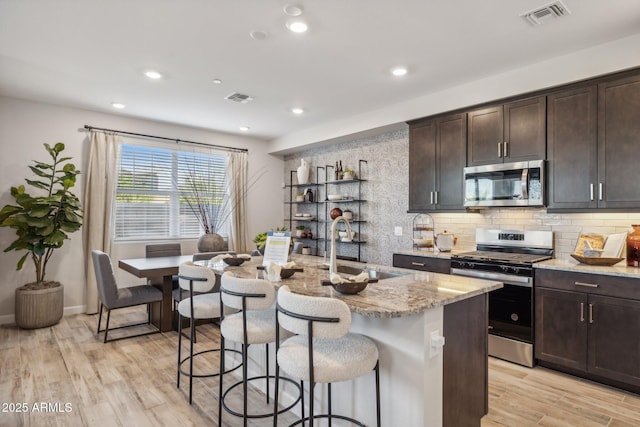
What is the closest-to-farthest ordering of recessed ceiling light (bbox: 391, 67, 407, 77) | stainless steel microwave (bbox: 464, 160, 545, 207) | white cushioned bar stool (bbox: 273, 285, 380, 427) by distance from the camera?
white cushioned bar stool (bbox: 273, 285, 380, 427) < stainless steel microwave (bbox: 464, 160, 545, 207) < recessed ceiling light (bbox: 391, 67, 407, 77)

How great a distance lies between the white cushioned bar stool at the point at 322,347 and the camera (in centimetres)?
157

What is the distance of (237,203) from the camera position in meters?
6.15

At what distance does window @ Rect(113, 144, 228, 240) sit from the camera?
17.0 ft

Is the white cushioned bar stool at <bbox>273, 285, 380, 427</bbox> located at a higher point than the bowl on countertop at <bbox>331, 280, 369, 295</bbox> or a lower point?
lower

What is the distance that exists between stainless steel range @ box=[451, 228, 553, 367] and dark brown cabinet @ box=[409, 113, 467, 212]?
671 mm

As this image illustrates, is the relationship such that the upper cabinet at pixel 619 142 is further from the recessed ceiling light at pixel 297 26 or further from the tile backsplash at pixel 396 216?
the recessed ceiling light at pixel 297 26

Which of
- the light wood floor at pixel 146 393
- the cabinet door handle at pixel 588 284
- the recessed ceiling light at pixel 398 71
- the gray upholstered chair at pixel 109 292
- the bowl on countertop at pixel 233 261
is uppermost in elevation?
the recessed ceiling light at pixel 398 71

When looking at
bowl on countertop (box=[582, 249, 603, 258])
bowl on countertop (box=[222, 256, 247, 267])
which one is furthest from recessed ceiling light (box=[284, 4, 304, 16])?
bowl on countertop (box=[582, 249, 603, 258])

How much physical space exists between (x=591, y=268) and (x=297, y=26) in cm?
295

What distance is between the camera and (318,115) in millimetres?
5078

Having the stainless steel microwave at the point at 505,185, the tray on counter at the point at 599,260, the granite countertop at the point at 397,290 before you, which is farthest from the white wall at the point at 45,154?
the tray on counter at the point at 599,260

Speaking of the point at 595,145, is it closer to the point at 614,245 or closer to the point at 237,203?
the point at 614,245

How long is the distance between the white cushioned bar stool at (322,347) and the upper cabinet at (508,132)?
2633mm

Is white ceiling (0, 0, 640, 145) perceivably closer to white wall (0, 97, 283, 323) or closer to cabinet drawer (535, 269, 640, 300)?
white wall (0, 97, 283, 323)
